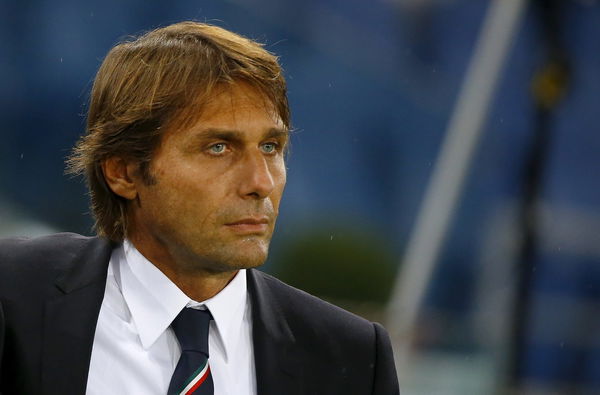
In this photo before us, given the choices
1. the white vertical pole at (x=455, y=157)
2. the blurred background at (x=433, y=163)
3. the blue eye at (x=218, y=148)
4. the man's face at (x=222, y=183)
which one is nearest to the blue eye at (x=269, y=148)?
the man's face at (x=222, y=183)

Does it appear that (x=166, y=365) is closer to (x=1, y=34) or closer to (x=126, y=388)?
(x=126, y=388)

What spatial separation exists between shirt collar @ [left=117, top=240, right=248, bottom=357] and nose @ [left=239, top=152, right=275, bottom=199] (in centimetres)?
28

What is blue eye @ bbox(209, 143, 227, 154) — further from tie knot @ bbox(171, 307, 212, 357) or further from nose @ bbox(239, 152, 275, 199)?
tie knot @ bbox(171, 307, 212, 357)

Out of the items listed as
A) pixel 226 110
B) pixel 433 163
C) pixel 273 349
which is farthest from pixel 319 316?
pixel 433 163

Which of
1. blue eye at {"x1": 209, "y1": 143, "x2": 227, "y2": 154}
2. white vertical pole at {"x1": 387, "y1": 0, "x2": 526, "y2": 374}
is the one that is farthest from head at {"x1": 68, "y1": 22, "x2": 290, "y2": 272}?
white vertical pole at {"x1": 387, "y1": 0, "x2": 526, "y2": 374}

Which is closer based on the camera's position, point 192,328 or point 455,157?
point 192,328

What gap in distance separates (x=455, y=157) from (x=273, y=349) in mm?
3660

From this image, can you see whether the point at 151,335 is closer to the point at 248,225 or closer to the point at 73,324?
the point at 73,324

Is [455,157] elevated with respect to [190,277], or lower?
lower

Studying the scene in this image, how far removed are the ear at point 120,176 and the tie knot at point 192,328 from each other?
13.2 inches

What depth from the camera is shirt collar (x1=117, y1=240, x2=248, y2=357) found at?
8.91 ft

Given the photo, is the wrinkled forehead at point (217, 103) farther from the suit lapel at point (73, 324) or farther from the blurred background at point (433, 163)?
the blurred background at point (433, 163)

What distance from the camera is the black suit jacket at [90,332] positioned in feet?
8.39

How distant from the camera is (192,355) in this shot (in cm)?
266
